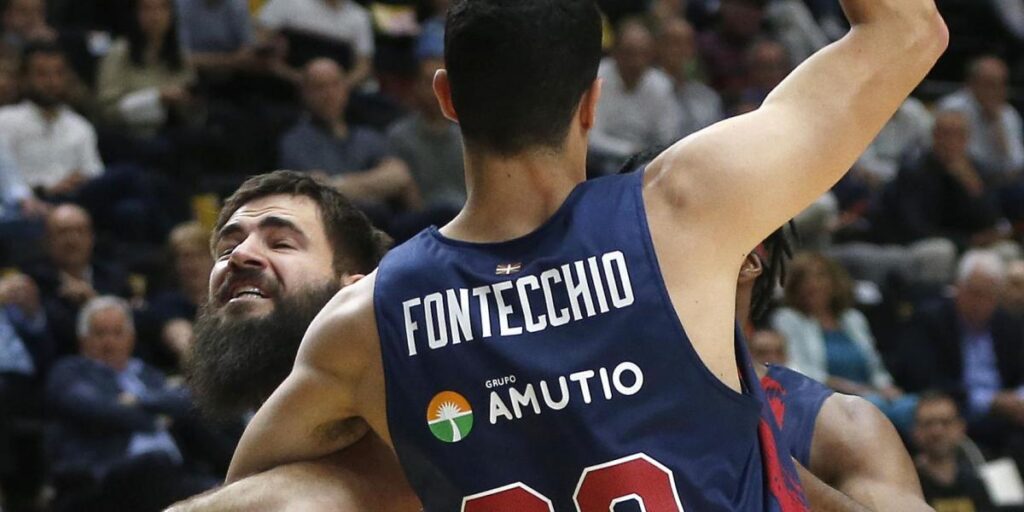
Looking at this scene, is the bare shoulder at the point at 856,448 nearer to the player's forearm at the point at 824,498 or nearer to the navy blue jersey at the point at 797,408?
the navy blue jersey at the point at 797,408

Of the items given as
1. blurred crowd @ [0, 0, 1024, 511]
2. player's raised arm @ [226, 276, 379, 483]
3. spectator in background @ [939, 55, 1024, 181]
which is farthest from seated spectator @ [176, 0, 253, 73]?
player's raised arm @ [226, 276, 379, 483]

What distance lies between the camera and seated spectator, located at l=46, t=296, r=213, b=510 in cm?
798

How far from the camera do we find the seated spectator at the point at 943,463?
8844 mm

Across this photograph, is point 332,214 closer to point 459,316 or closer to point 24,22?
point 459,316

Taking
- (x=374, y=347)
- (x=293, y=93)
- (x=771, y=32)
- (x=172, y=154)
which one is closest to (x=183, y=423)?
(x=172, y=154)

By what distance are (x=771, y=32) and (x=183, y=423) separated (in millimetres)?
7419

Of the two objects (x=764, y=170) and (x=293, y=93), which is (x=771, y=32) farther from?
(x=764, y=170)

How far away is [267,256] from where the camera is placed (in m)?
3.50

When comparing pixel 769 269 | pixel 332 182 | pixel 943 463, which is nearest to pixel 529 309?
pixel 769 269

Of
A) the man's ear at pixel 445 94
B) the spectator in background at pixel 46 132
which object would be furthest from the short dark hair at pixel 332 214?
the spectator in background at pixel 46 132

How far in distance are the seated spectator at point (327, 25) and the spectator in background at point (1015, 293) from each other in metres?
4.84

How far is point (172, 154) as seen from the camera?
10.6m

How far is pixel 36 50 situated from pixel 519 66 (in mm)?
8236

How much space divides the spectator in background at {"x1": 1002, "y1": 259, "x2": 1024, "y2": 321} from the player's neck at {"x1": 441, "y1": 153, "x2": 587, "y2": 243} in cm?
843
